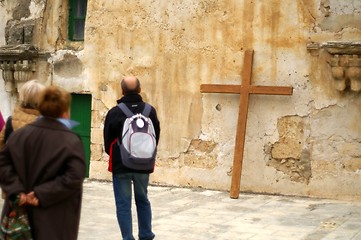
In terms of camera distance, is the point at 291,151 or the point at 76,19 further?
the point at 76,19

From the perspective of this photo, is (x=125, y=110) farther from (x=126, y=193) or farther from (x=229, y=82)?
(x=229, y=82)

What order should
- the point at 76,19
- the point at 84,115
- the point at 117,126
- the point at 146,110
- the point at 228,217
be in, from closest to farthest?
the point at 117,126 < the point at 146,110 < the point at 228,217 < the point at 84,115 < the point at 76,19

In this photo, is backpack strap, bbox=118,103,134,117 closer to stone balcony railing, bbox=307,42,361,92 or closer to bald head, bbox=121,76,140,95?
bald head, bbox=121,76,140,95

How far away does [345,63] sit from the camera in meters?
10.1

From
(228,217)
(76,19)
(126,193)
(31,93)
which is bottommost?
(228,217)

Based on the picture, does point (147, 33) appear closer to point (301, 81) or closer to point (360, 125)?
point (301, 81)

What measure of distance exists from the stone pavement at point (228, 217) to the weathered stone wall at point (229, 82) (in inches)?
15.9

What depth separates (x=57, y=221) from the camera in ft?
15.9

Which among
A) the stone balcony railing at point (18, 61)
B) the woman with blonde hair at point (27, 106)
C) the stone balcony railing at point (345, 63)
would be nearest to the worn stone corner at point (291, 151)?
the stone balcony railing at point (345, 63)

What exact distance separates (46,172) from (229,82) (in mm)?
6604

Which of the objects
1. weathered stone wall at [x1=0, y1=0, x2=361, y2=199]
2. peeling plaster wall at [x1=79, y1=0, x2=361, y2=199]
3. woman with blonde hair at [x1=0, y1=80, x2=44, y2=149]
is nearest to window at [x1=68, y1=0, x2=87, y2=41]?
weathered stone wall at [x1=0, y1=0, x2=361, y2=199]

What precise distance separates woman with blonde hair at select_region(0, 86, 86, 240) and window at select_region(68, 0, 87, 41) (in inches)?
317

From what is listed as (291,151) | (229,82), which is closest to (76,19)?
(229,82)

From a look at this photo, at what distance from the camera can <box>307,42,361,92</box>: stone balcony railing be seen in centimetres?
1001
